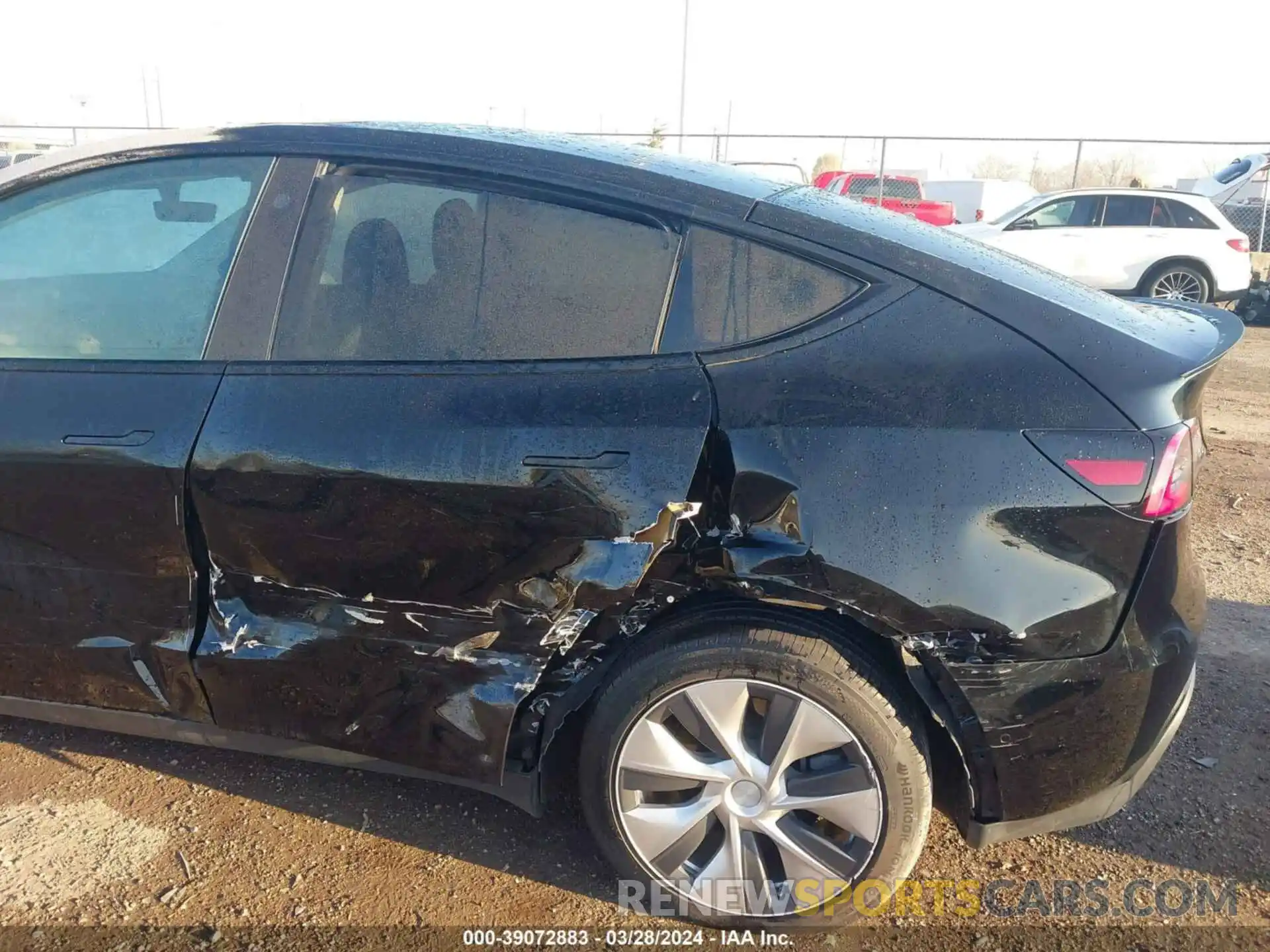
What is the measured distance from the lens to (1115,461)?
1.91 metres

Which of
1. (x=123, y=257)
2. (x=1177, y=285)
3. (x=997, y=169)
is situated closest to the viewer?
(x=123, y=257)

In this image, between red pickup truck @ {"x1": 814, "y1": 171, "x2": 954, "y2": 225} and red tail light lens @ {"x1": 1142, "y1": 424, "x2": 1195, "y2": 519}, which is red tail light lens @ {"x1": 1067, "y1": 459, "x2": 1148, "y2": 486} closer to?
red tail light lens @ {"x1": 1142, "y1": 424, "x2": 1195, "y2": 519}

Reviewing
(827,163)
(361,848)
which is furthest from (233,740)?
(827,163)

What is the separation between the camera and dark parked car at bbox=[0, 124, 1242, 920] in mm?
1956

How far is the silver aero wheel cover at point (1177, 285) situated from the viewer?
11969 mm

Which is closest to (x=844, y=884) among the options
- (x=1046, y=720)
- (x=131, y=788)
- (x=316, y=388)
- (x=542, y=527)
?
(x=1046, y=720)

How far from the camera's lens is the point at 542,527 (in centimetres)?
205

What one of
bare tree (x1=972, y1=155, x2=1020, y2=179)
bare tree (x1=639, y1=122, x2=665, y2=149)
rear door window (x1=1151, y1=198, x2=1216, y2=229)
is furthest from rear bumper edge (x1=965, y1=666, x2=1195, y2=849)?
bare tree (x1=972, y1=155, x2=1020, y2=179)

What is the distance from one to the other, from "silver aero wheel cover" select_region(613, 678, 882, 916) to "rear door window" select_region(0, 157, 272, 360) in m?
1.53

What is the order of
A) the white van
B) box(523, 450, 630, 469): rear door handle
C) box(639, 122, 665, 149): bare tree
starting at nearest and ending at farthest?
box(523, 450, 630, 469): rear door handle
box(639, 122, 665, 149): bare tree
the white van

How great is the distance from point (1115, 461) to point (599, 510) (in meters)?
1.08

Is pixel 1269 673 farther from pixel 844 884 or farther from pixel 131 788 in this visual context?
pixel 131 788

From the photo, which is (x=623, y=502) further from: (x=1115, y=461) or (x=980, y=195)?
(x=980, y=195)

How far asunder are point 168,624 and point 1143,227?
12931 mm
